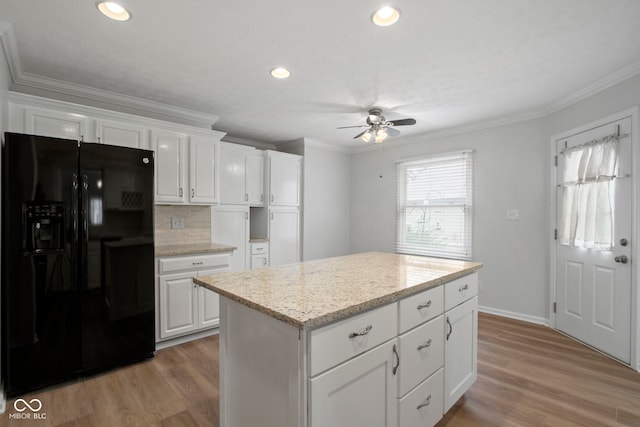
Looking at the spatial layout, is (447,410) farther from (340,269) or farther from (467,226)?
(467,226)

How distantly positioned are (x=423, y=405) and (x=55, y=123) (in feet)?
11.2

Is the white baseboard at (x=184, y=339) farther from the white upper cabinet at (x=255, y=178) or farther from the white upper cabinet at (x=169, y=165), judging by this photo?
the white upper cabinet at (x=255, y=178)

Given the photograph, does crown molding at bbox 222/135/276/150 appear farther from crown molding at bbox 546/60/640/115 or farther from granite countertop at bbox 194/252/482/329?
crown molding at bbox 546/60/640/115

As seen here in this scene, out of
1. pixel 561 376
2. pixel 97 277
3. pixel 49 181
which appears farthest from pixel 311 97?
pixel 561 376

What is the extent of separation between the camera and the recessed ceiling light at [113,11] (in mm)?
1706

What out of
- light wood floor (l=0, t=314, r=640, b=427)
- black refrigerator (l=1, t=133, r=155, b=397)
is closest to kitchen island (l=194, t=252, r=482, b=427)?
light wood floor (l=0, t=314, r=640, b=427)

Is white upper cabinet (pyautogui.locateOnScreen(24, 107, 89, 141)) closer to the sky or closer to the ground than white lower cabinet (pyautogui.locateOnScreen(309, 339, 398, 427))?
closer to the sky

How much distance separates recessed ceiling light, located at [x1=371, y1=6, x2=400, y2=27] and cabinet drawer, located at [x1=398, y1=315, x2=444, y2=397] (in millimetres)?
1792

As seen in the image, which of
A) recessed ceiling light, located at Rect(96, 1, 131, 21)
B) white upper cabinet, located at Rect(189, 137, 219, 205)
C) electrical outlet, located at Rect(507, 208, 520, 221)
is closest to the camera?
recessed ceiling light, located at Rect(96, 1, 131, 21)

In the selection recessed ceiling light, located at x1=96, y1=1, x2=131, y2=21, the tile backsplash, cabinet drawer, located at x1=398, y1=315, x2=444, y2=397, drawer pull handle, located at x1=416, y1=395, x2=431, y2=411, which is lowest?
drawer pull handle, located at x1=416, y1=395, x2=431, y2=411

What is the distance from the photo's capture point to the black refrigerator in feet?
6.68

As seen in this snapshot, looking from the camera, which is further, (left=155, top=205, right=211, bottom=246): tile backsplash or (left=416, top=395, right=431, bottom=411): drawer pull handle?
(left=155, top=205, right=211, bottom=246): tile backsplash

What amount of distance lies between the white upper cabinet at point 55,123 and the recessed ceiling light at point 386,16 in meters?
2.58

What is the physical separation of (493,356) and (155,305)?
10.2 feet
